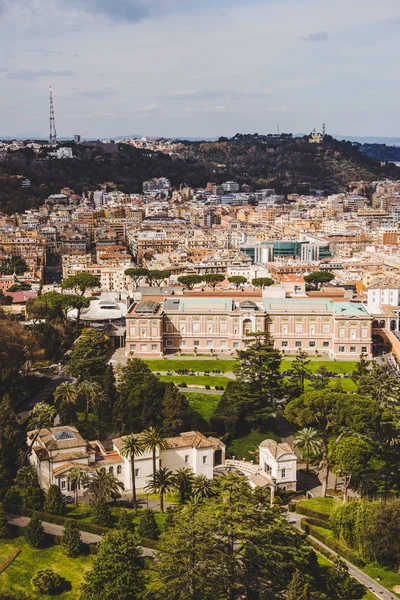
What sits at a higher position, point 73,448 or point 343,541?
point 73,448

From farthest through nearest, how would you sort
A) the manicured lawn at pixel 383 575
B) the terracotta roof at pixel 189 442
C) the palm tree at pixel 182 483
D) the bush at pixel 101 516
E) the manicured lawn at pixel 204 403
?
the manicured lawn at pixel 204 403
the terracotta roof at pixel 189 442
the palm tree at pixel 182 483
the bush at pixel 101 516
the manicured lawn at pixel 383 575

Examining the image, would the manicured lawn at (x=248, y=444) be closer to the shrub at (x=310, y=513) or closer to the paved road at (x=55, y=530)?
the shrub at (x=310, y=513)

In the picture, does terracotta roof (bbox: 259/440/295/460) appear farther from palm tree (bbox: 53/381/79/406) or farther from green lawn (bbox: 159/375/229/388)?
green lawn (bbox: 159/375/229/388)

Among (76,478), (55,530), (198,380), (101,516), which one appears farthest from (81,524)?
(198,380)

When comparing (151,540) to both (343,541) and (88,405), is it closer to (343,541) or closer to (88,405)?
(343,541)

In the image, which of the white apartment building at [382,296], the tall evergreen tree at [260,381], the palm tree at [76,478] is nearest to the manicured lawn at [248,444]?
the tall evergreen tree at [260,381]

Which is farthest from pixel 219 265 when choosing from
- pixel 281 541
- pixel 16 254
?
pixel 281 541
